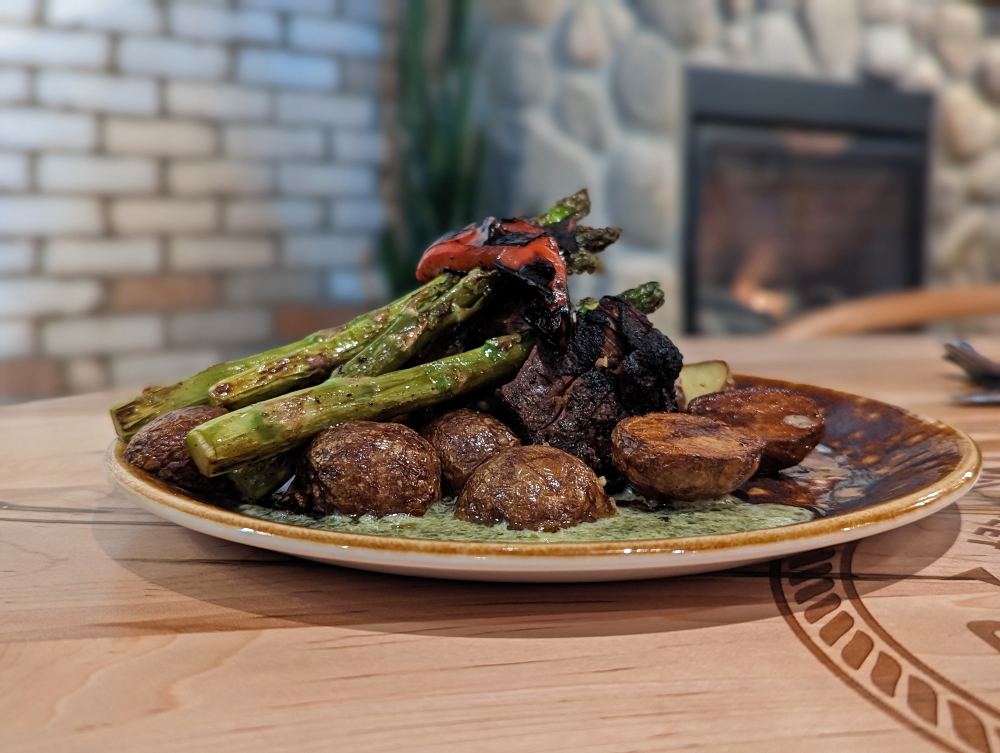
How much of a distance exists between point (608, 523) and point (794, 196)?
159 inches

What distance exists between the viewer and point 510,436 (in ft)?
3.73

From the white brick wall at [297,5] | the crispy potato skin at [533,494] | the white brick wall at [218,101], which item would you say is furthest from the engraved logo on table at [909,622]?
the white brick wall at [297,5]

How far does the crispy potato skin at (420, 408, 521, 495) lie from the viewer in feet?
3.53

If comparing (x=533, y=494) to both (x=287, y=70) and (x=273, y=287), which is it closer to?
(x=273, y=287)

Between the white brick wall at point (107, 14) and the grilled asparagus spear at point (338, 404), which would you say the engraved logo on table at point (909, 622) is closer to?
the grilled asparagus spear at point (338, 404)

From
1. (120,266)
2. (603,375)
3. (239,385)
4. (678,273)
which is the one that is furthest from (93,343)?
(603,375)

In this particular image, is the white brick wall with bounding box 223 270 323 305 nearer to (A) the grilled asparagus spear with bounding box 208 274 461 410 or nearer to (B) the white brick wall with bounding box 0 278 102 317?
(B) the white brick wall with bounding box 0 278 102 317

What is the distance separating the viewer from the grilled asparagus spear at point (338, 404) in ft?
3.35

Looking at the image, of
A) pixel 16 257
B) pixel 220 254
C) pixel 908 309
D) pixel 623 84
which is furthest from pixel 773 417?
pixel 16 257

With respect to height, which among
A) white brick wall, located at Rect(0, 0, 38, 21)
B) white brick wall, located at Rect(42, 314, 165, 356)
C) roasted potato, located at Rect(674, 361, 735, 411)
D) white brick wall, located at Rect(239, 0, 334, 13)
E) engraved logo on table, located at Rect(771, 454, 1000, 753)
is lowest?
white brick wall, located at Rect(42, 314, 165, 356)

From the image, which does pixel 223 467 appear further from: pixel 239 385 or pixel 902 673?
pixel 902 673

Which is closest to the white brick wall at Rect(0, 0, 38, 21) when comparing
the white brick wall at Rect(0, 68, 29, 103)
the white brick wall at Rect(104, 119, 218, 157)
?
the white brick wall at Rect(0, 68, 29, 103)

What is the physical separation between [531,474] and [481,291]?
393mm

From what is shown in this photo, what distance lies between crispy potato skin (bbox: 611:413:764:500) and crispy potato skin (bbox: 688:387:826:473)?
0.10m
